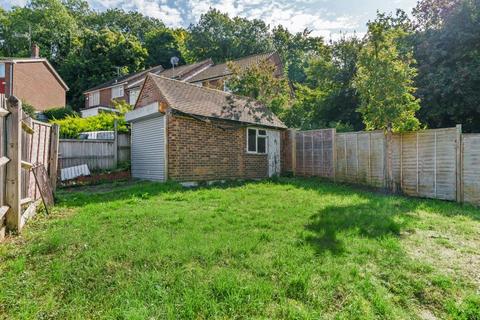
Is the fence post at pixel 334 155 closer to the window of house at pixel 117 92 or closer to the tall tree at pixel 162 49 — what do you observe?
the window of house at pixel 117 92

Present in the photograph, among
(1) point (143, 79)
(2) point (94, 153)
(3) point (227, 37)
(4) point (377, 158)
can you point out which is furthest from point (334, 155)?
(3) point (227, 37)

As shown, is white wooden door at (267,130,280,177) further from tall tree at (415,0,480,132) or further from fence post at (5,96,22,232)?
fence post at (5,96,22,232)

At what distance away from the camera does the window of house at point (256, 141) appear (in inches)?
501

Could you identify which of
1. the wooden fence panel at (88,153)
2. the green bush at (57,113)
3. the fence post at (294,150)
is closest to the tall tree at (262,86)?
the fence post at (294,150)

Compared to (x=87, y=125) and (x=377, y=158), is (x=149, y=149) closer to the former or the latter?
(x=87, y=125)

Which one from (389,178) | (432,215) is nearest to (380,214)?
(432,215)

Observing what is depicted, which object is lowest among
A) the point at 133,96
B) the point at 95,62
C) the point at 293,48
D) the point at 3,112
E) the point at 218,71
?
the point at 3,112

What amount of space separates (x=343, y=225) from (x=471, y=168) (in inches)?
223

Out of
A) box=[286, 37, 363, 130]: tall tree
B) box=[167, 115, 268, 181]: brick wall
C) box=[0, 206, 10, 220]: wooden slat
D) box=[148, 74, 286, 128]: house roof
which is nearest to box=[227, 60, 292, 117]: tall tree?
box=[286, 37, 363, 130]: tall tree

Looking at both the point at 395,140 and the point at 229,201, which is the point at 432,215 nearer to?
the point at 395,140

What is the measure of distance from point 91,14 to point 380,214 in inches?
2518

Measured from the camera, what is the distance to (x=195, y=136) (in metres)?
10.5

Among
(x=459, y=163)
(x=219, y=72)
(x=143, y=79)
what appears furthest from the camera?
(x=143, y=79)

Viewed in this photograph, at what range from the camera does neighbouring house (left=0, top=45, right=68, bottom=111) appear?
78.5 ft
